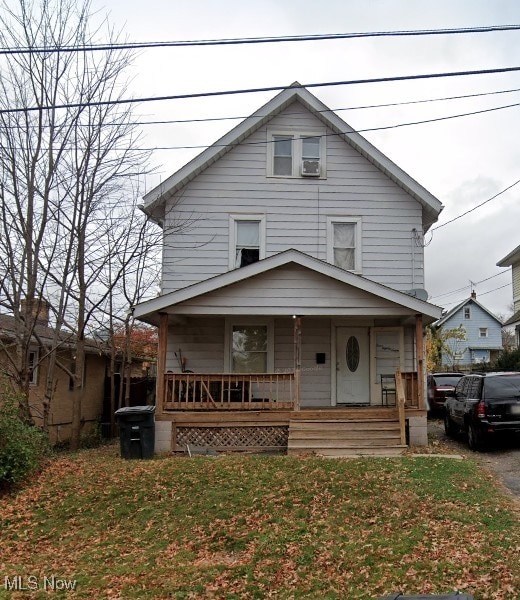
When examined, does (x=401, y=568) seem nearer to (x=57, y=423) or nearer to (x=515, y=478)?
(x=515, y=478)

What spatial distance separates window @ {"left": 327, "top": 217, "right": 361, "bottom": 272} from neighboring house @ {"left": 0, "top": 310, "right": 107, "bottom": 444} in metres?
7.47

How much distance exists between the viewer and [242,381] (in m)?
13.0

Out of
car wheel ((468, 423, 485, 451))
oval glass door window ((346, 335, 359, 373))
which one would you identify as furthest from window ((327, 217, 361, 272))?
car wheel ((468, 423, 485, 451))

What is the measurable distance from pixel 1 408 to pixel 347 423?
22.6ft

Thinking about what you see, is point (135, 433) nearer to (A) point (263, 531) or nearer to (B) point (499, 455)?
(A) point (263, 531)

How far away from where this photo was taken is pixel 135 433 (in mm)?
11805

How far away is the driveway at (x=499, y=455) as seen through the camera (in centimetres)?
920

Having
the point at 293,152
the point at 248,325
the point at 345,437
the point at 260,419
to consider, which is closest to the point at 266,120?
the point at 293,152

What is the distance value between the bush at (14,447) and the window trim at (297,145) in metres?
9.19

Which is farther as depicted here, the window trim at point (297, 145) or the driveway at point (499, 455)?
the window trim at point (297, 145)

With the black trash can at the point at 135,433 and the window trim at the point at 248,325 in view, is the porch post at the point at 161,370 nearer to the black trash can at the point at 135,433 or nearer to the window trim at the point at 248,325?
the black trash can at the point at 135,433

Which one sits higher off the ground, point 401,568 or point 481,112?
point 481,112

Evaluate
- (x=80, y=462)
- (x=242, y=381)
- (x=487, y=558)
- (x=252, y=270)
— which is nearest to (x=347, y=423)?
(x=242, y=381)
